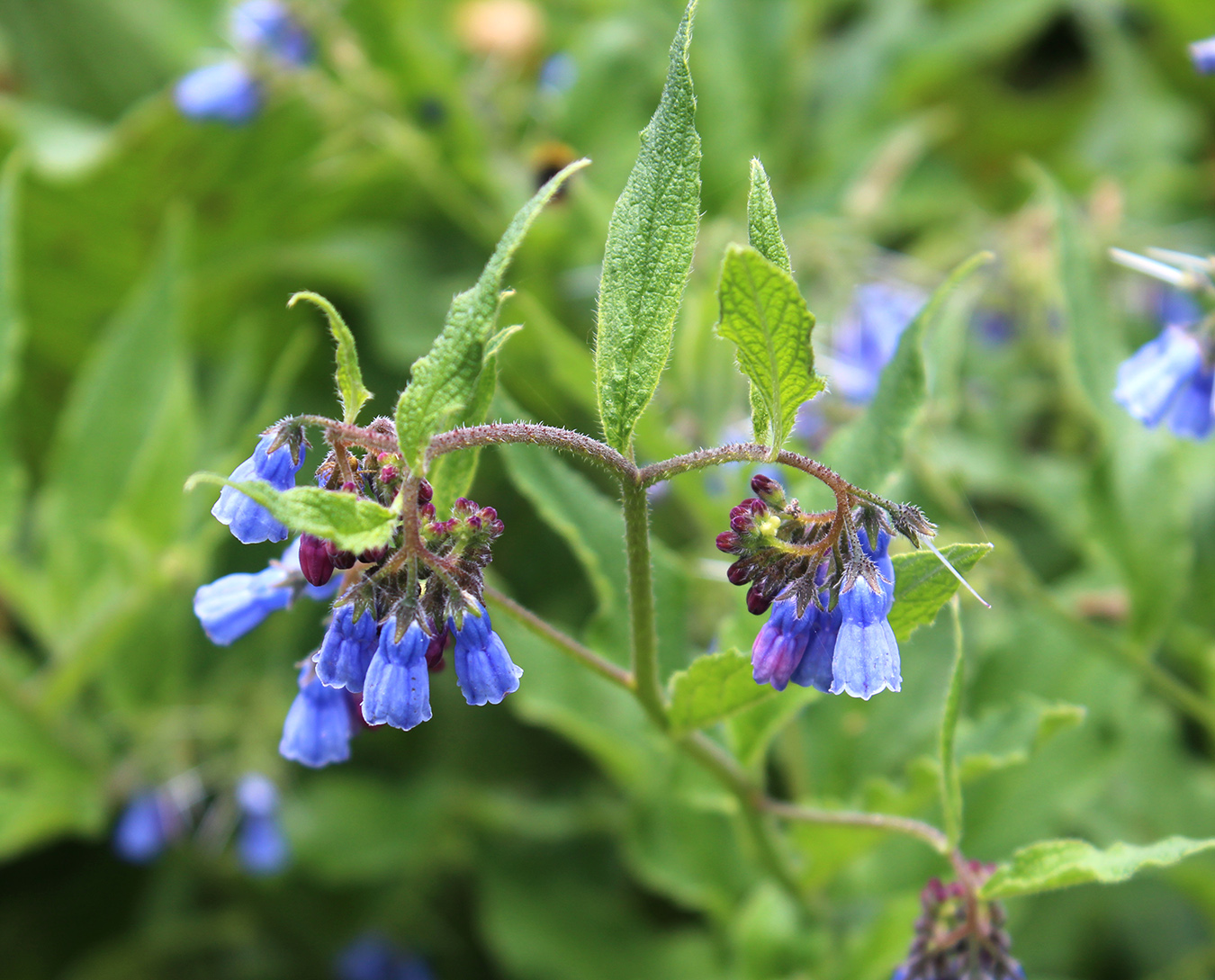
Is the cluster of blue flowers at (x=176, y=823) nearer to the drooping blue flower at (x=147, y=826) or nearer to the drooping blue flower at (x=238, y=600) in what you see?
the drooping blue flower at (x=147, y=826)

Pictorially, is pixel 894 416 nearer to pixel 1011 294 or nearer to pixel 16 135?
pixel 1011 294

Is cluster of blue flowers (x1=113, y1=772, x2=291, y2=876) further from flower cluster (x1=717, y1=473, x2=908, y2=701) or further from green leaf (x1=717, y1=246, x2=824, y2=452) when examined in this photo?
green leaf (x1=717, y1=246, x2=824, y2=452)

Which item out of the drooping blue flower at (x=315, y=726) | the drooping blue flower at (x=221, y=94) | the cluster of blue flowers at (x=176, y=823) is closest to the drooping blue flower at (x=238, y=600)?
the drooping blue flower at (x=315, y=726)

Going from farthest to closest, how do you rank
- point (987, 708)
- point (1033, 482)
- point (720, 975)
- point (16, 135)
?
point (16, 135) < point (1033, 482) < point (720, 975) < point (987, 708)

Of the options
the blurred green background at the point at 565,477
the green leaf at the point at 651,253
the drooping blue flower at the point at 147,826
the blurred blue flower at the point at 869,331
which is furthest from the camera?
the blurred blue flower at the point at 869,331

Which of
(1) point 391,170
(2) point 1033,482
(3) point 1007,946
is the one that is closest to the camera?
(3) point 1007,946

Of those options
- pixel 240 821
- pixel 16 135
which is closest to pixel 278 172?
pixel 16 135

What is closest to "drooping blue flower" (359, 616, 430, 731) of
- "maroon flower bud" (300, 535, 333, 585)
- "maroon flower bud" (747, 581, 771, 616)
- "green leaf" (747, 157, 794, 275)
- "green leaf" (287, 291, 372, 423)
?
"maroon flower bud" (300, 535, 333, 585)
